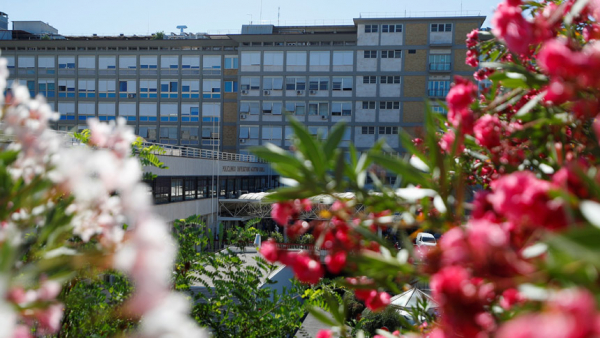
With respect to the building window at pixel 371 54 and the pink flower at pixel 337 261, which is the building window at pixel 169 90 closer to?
A: the building window at pixel 371 54

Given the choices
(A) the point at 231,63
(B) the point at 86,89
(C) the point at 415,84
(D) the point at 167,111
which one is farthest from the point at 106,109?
(C) the point at 415,84

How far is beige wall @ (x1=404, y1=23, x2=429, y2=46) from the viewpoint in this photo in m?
30.3

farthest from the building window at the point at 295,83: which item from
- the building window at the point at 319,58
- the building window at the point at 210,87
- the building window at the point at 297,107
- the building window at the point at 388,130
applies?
the building window at the point at 388,130

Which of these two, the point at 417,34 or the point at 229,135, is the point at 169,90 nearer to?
the point at 229,135

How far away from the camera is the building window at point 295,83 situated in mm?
31453

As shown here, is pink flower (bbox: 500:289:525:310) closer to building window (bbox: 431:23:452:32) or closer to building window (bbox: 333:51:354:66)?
building window (bbox: 333:51:354:66)

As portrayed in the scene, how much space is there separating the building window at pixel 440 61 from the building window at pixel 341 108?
5719mm

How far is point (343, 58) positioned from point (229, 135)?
9522 millimetres

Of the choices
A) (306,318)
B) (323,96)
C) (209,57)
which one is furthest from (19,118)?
(209,57)

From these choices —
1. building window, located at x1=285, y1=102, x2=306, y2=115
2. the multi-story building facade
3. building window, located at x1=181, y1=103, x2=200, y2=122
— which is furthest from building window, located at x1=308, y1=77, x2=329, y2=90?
building window, located at x1=181, y1=103, x2=200, y2=122

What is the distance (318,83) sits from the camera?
31.3 metres

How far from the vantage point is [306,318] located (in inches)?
470

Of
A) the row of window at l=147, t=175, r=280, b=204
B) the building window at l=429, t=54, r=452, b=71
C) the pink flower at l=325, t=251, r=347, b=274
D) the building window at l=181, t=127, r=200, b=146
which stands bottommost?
the row of window at l=147, t=175, r=280, b=204

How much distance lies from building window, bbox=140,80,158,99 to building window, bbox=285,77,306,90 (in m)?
9.45
